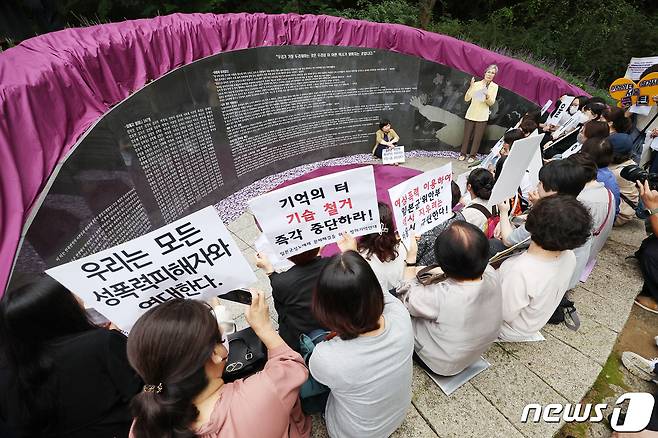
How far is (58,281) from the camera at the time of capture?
159 cm

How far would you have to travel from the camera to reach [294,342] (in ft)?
7.97

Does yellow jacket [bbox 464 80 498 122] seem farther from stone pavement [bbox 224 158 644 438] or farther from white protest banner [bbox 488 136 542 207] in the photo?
stone pavement [bbox 224 158 644 438]

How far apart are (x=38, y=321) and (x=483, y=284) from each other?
2318mm

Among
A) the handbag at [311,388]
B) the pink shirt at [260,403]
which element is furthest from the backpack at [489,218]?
the pink shirt at [260,403]

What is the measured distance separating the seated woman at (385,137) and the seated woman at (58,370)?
21.4ft

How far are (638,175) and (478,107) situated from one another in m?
4.15

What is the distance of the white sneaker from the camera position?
279 cm

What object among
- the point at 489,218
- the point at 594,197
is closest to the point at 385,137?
the point at 489,218

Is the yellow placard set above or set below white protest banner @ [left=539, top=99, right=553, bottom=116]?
above

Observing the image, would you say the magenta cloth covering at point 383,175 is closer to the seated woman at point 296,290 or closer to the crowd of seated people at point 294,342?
the crowd of seated people at point 294,342

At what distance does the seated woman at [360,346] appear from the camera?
1584 millimetres

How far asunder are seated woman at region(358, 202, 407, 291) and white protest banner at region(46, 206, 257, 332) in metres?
1.14

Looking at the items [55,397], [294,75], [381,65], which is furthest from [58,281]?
[381,65]

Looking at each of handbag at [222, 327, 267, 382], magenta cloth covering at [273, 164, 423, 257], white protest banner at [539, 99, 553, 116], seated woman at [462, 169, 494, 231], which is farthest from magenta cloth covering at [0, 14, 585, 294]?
white protest banner at [539, 99, 553, 116]
